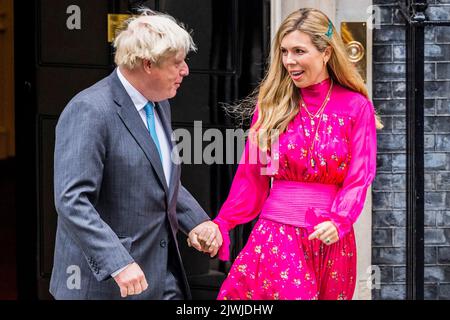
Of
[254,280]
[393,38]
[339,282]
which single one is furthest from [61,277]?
[393,38]

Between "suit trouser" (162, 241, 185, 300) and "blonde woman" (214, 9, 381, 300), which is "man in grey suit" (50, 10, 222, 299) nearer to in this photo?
"suit trouser" (162, 241, 185, 300)

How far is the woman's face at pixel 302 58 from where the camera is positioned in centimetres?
412

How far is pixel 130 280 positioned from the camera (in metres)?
3.78

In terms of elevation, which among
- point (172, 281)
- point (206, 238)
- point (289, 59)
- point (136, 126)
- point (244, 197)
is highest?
point (289, 59)

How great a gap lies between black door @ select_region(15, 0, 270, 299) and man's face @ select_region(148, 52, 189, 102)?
1.51 meters

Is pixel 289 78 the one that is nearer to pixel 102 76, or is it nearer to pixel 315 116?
pixel 315 116

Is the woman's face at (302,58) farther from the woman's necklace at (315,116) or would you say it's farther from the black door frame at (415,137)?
the black door frame at (415,137)

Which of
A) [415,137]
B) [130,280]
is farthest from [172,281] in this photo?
[415,137]

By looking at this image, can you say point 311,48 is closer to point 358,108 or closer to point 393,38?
point 358,108

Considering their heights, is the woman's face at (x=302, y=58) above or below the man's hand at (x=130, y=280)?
above

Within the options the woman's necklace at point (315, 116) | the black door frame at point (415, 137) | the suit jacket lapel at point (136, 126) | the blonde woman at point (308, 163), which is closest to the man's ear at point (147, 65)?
the suit jacket lapel at point (136, 126)

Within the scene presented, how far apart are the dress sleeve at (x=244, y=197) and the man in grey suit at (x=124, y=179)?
26 cm

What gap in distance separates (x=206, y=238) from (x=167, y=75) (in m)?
0.67

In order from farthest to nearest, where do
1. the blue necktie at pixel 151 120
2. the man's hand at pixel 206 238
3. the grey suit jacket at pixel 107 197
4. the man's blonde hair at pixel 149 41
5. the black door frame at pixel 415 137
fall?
→ the black door frame at pixel 415 137, the man's hand at pixel 206 238, the blue necktie at pixel 151 120, the man's blonde hair at pixel 149 41, the grey suit jacket at pixel 107 197
